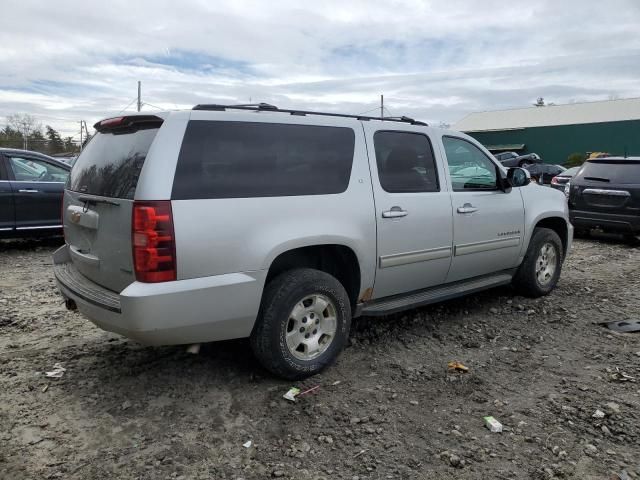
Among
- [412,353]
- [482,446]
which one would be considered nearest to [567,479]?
[482,446]

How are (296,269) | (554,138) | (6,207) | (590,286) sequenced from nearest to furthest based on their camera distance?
(296,269)
(590,286)
(6,207)
(554,138)

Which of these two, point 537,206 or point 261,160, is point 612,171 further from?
point 261,160

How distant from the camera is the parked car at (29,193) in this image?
794cm

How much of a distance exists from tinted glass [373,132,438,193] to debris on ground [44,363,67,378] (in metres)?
2.71

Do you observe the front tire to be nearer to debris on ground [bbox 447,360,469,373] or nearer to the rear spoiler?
debris on ground [bbox 447,360,469,373]

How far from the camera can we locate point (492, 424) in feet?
10.6

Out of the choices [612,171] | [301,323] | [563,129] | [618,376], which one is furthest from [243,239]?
[563,129]

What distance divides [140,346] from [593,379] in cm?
344

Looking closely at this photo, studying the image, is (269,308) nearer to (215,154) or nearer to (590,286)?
(215,154)

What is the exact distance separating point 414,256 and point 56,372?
2806 mm

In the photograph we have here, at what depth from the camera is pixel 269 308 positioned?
350cm

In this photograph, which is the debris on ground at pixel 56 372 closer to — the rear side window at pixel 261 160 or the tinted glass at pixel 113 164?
the tinted glass at pixel 113 164

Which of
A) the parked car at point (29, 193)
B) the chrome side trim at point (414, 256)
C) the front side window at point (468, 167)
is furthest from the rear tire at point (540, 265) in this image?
the parked car at point (29, 193)

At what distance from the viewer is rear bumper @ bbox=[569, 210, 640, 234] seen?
9.16 metres
